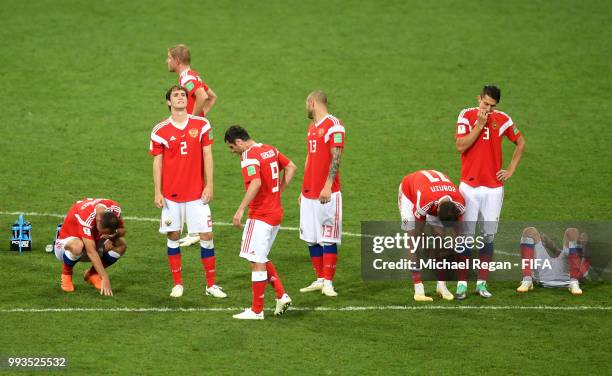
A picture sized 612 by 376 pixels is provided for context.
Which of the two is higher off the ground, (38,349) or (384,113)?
(384,113)

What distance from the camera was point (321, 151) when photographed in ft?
40.9

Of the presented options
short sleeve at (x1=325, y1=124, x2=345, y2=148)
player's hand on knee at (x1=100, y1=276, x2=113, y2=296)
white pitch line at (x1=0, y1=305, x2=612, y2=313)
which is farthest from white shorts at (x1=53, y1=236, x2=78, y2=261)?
short sleeve at (x1=325, y1=124, x2=345, y2=148)

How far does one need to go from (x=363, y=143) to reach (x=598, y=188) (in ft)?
13.9

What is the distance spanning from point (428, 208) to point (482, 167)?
80cm

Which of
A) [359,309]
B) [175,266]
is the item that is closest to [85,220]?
[175,266]

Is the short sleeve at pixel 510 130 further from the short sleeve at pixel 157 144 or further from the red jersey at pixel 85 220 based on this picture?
the red jersey at pixel 85 220

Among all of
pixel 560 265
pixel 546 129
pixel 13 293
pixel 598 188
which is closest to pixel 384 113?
pixel 546 129

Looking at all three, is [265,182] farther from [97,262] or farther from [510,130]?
[510,130]

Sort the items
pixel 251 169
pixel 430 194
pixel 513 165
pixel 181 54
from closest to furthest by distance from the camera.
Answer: pixel 251 169 < pixel 430 194 < pixel 513 165 < pixel 181 54

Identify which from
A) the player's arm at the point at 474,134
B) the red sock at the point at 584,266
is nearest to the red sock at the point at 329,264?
the player's arm at the point at 474,134

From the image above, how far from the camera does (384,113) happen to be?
816 inches

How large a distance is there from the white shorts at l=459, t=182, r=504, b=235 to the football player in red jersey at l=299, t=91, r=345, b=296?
1450 mm

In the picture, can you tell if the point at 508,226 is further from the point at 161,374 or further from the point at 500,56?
the point at 500,56

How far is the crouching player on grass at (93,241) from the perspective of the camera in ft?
40.2
